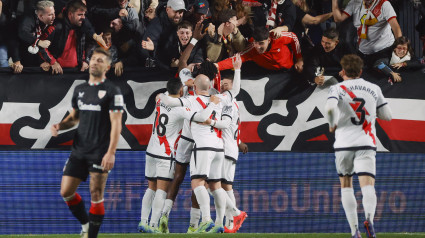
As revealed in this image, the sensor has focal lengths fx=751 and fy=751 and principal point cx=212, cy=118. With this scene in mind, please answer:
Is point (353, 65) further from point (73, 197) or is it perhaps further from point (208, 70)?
point (73, 197)

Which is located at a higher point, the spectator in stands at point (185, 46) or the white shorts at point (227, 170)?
the spectator in stands at point (185, 46)

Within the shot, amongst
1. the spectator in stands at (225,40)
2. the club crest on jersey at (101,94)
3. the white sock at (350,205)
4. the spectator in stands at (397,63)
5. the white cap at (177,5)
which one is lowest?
the white sock at (350,205)

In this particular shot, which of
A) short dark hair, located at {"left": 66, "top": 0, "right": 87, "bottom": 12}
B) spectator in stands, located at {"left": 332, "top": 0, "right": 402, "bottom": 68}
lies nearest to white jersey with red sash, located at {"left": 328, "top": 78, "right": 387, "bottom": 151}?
spectator in stands, located at {"left": 332, "top": 0, "right": 402, "bottom": 68}

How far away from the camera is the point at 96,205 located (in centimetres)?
790

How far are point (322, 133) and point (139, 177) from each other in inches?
113

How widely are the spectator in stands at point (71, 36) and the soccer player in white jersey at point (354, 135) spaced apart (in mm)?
4529

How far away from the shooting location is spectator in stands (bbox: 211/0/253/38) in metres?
12.0

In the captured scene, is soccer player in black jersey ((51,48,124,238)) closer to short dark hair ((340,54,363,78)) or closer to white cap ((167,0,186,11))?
short dark hair ((340,54,363,78))

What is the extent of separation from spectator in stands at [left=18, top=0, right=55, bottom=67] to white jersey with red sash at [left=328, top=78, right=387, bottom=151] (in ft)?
16.0

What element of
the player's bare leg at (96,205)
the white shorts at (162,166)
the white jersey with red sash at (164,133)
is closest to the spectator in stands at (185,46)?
the white jersey with red sash at (164,133)

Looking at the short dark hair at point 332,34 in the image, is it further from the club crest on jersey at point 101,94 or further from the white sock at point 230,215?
the club crest on jersey at point 101,94

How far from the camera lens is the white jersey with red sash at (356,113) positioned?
8406mm

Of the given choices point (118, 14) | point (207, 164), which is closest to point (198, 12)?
point (118, 14)

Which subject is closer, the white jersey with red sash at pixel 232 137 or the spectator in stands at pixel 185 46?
the white jersey with red sash at pixel 232 137
